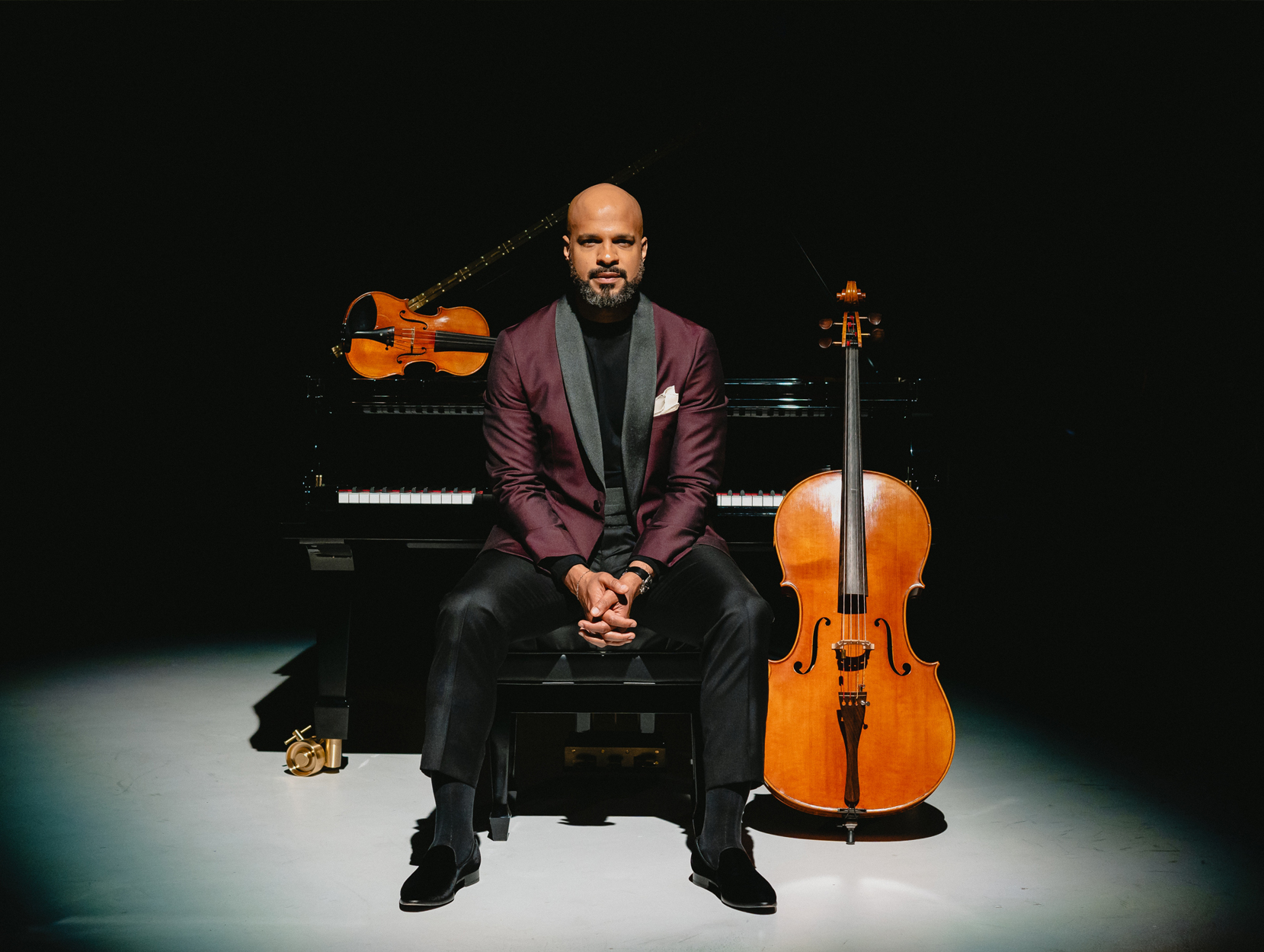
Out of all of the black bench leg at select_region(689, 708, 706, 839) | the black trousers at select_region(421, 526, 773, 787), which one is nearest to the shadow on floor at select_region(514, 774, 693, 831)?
the black bench leg at select_region(689, 708, 706, 839)

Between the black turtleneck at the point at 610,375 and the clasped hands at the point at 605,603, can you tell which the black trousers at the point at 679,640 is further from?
the black turtleneck at the point at 610,375

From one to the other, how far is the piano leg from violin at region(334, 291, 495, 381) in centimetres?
55

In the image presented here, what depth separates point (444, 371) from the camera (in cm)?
321

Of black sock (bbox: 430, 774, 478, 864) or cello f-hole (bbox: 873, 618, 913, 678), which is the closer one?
black sock (bbox: 430, 774, 478, 864)

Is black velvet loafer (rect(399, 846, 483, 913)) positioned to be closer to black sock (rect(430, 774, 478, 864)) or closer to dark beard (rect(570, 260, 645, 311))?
black sock (rect(430, 774, 478, 864))

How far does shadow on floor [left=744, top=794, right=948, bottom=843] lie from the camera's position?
254 cm

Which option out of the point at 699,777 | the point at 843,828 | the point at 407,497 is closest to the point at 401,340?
the point at 407,497

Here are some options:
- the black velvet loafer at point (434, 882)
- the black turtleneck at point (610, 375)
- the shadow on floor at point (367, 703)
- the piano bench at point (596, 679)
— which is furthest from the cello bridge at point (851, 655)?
the shadow on floor at point (367, 703)

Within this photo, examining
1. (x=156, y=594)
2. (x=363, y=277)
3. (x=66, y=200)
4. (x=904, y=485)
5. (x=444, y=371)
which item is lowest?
(x=156, y=594)

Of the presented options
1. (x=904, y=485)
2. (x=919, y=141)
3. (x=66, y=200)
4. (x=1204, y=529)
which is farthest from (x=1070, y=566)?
(x=66, y=200)

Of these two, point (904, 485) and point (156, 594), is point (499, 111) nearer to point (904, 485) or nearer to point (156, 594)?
point (904, 485)

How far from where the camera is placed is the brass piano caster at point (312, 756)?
2961 mm

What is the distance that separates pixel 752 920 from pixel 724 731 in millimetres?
364

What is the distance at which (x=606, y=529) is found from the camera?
2.55 metres
